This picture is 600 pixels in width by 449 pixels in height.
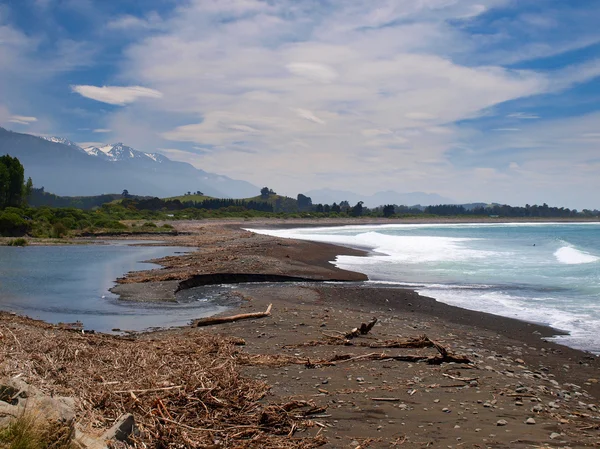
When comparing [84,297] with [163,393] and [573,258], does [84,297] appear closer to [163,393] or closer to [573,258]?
[163,393]

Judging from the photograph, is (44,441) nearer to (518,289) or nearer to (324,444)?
(324,444)

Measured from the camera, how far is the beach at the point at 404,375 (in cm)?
679

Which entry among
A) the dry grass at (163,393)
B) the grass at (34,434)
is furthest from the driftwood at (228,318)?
the grass at (34,434)

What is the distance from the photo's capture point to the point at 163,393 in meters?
7.06

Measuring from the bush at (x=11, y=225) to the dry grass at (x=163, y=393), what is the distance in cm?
5387

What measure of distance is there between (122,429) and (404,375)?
531cm

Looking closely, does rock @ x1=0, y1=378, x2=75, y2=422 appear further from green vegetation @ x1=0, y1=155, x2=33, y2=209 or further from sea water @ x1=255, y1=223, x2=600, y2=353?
green vegetation @ x1=0, y1=155, x2=33, y2=209

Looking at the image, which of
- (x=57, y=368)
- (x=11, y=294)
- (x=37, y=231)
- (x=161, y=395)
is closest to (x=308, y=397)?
(x=161, y=395)

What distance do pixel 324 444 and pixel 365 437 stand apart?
1.86 ft

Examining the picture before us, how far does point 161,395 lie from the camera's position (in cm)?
698

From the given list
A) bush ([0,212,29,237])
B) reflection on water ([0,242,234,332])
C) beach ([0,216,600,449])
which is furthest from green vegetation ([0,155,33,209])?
beach ([0,216,600,449])

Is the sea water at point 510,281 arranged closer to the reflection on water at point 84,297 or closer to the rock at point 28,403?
the reflection on water at point 84,297

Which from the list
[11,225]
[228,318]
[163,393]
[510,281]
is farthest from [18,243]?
[163,393]

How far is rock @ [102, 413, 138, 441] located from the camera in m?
5.47
